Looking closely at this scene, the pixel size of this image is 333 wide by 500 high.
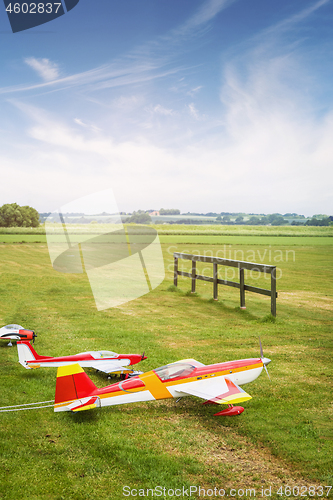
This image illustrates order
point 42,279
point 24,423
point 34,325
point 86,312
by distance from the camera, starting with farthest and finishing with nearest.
Answer: 1. point 42,279
2. point 86,312
3. point 34,325
4. point 24,423

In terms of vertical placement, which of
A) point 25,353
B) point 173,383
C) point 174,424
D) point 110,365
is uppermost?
point 25,353

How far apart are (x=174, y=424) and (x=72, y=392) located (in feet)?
5.52

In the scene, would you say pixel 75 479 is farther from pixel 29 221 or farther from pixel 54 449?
pixel 29 221

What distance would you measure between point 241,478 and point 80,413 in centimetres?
272

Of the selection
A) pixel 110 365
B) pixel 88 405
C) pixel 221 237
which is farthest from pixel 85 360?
pixel 221 237

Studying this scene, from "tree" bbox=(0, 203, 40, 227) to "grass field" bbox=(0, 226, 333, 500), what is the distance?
75.6m

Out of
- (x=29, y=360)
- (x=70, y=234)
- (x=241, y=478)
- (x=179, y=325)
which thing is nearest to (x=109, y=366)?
(x=29, y=360)

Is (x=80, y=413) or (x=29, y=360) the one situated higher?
(x=29, y=360)

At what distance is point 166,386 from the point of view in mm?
5398

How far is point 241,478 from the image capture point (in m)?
4.01

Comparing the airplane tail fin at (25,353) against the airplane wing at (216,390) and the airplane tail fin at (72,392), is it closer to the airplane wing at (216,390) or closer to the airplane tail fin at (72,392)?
the airplane tail fin at (72,392)

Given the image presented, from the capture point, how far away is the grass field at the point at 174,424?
13.1 ft

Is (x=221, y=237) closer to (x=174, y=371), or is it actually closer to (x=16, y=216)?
(x=16, y=216)

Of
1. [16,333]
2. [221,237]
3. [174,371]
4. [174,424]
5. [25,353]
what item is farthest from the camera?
[221,237]
